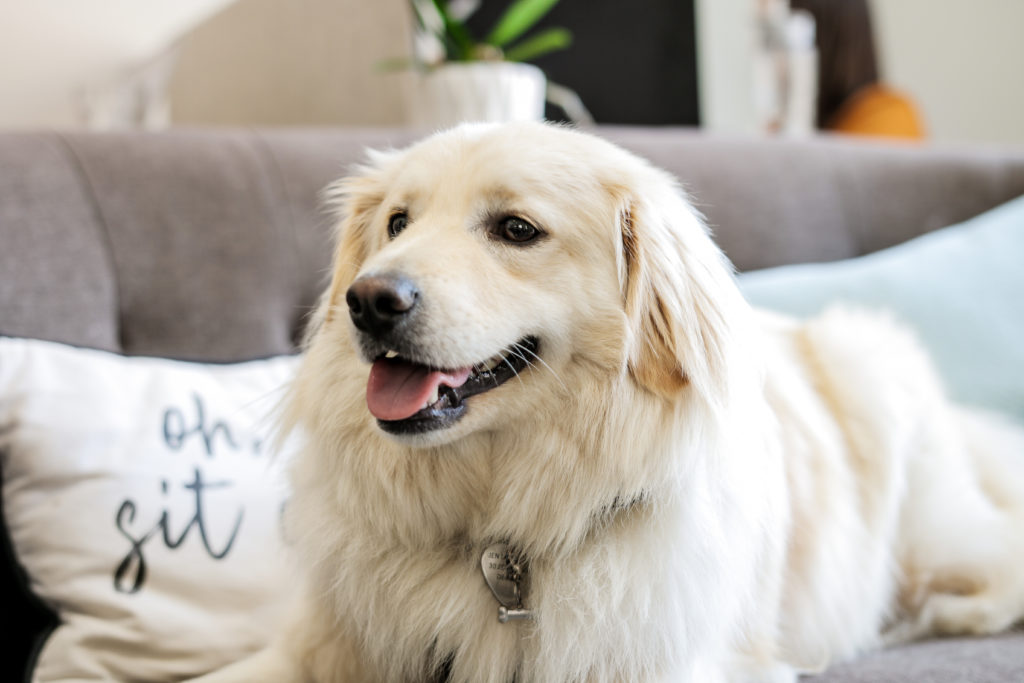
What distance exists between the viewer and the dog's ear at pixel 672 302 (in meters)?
1.04

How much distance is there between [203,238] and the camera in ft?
5.24

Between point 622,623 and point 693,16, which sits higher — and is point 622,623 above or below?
below

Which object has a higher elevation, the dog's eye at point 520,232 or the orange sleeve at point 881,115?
the orange sleeve at point 881,115

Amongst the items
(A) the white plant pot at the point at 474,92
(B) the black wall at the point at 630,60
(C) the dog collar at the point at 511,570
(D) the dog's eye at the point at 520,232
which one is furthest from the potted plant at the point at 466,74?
(C) the dog collar at the point at 511,570

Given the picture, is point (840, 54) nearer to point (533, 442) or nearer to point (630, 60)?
point (630, 60)

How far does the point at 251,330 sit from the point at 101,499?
478 millimetres

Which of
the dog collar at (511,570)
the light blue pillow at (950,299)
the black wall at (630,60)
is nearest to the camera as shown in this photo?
the dog collar at (511,570)

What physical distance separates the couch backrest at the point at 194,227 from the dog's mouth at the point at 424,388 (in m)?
0.66

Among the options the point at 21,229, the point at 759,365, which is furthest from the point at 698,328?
the point at 21,229

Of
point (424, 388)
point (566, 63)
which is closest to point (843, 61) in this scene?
point (566, 63)

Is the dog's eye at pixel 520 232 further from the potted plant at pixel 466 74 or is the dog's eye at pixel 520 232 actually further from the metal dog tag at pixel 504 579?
the potted plant at pixel 466 74

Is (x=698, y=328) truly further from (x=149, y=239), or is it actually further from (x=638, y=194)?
(x=149, y=239)

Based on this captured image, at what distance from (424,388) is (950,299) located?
1.47m

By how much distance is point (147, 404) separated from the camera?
4.34ft
